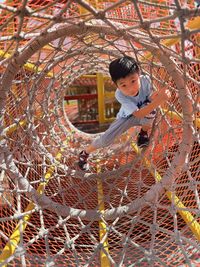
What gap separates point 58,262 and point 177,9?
3.79 ft

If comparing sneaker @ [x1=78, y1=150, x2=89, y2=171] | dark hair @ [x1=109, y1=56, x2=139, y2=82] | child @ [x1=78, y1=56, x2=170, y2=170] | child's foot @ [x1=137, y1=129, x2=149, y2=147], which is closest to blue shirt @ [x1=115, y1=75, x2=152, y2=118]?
child @ [x1=78, y1=56, x2=170, y2=170]

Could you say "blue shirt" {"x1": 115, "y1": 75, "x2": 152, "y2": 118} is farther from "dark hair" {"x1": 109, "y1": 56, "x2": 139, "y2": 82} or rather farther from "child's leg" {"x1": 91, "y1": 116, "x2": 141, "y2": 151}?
"dark hair" {"x1": 109, "y1": 56, "x2": 139, "y2": 82}

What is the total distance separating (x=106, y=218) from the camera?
155cm

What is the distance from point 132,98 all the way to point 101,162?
1038 millimetres

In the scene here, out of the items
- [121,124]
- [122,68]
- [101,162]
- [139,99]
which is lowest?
[101,162]

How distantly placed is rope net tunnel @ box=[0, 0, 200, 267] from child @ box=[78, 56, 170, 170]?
3.1 inches

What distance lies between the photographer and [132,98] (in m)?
1.50

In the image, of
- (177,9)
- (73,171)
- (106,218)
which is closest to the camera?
(177,9)

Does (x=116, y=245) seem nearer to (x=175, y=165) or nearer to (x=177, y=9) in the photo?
(x=175, y=165)

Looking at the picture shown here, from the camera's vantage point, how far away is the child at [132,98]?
127cm

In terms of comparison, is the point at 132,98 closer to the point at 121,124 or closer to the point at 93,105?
the point at 121,124

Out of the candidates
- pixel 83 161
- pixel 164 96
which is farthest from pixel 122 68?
pixel 83 161

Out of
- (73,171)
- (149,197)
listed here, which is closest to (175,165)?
(149,197)

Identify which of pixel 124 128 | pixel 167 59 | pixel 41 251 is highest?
pixel 167 59
